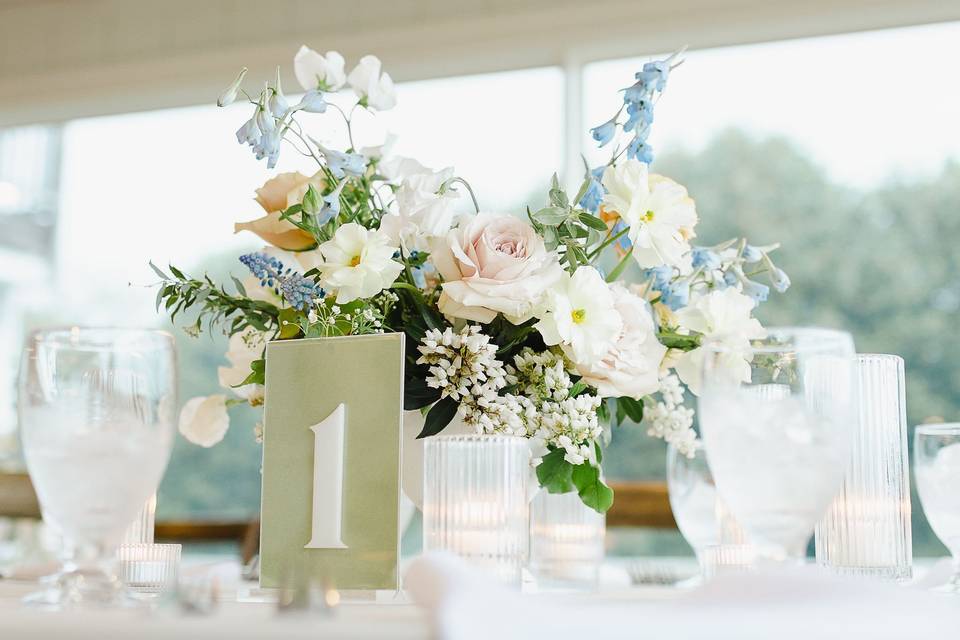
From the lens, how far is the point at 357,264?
98 cm

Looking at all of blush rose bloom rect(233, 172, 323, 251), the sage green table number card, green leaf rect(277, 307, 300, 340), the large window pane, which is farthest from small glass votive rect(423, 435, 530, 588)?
the large window pane

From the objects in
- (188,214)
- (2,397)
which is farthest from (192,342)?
(2,397)

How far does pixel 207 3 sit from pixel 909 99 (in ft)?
6.70

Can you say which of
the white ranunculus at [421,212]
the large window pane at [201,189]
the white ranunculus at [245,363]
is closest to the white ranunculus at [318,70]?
the white ranunculus at [421,212]

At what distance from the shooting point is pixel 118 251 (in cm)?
340

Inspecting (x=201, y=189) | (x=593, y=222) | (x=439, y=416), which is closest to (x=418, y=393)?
(x=439, y=416)

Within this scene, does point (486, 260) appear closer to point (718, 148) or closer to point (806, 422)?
point (806, 422)

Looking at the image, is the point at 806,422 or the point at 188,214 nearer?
the point at 806,422

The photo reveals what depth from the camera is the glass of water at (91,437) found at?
2.27ft

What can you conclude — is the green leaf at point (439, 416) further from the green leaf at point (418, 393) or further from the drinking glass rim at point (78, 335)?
the drinking glass rim at point (78, 335)

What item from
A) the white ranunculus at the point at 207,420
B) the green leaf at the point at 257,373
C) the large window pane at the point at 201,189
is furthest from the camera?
the large window pane at the point at 201,189

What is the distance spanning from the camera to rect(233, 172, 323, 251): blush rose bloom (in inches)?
44.1

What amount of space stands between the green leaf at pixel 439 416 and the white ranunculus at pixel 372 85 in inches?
14.0

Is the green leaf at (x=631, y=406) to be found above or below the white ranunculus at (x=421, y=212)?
below
